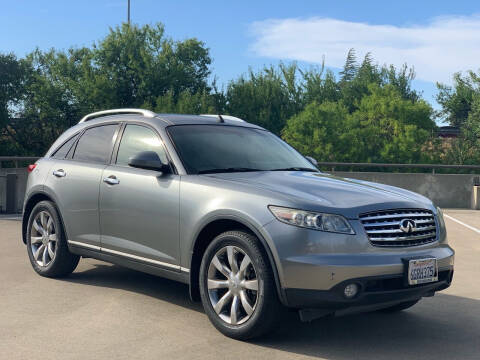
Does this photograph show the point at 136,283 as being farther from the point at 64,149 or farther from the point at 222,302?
the point at 222,302

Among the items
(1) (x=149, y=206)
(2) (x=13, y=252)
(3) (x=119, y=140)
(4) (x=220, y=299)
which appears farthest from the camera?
(2) (x=13, y=252)

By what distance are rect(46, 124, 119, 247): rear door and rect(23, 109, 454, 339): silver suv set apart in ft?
0.06

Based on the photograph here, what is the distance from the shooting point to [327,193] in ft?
16.3

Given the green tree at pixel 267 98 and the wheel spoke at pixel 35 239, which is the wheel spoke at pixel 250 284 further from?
the green tree at pixel 267 98

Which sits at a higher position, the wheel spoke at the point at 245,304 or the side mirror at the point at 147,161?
the side mirror at the point at 147,161

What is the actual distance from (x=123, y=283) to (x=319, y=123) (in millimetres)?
41267

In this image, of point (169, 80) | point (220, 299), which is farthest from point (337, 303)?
point (169, 80)

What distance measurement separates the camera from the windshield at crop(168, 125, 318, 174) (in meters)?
5.77

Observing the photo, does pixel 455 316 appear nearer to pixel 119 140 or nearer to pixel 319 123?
pixel 119 140

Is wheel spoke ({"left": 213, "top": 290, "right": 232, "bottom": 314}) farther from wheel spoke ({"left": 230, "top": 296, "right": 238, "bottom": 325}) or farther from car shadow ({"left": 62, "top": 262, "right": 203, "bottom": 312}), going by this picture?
car shadow ({"left": 62, "top": 262, "right": 203, "bottom": 312})

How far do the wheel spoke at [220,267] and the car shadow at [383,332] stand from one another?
542 mm

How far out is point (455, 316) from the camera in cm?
586

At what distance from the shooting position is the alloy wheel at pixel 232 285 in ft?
16.1

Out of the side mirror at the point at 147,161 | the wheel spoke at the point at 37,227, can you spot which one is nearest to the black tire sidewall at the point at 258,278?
the side mirror at the point at 147,161
